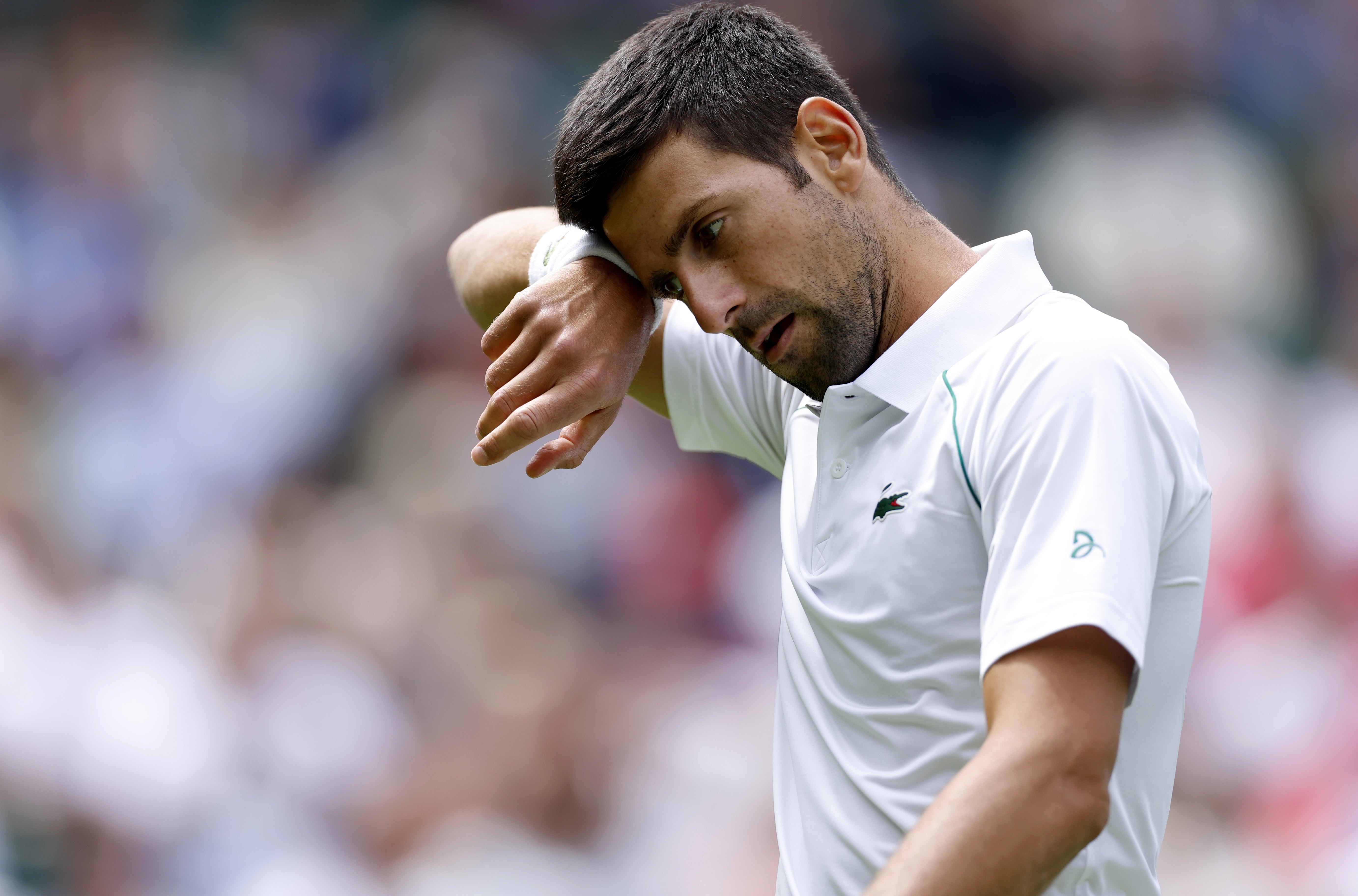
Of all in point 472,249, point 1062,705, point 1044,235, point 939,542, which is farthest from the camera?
point 1044,235

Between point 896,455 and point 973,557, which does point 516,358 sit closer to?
point 896,455

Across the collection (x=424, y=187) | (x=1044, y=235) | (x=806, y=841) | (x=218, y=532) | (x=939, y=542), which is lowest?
(x=218, y=532)

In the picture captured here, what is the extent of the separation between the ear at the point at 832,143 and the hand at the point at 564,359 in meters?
0.36

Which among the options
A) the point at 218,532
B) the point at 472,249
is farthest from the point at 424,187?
the point at 472,249

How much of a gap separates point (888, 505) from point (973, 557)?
0.41 feet

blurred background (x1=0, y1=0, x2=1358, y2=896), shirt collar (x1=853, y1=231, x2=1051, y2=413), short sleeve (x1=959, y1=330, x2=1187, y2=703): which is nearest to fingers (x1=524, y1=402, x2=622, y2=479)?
shirt collar (x1=853, y1=231, x2=1051, y2=413)

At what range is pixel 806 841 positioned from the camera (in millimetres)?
1622

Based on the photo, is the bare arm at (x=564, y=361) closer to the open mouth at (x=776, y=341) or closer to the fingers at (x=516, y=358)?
the fingers at (x=516, y=358)

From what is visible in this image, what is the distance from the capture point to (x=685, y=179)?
5.18ft

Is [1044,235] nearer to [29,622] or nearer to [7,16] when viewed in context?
[29,622]

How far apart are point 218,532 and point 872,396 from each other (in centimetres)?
369

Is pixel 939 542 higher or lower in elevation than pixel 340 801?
higher

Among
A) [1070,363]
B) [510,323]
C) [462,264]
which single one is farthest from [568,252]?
[1070,363]

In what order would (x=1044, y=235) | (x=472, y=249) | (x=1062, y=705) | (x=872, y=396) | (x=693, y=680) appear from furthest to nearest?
(x=1044, y=235)
(x=693, y=680)
(x=472, y=249)
(x=872, y=396)
(x=1062, y=705)
